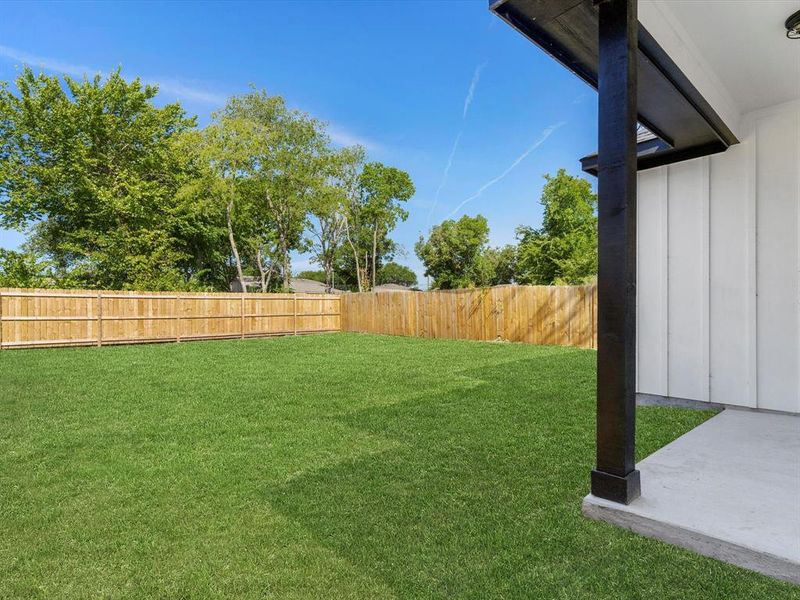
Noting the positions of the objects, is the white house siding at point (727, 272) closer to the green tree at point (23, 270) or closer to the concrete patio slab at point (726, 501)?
the concrete patio slab at point (726, 501)

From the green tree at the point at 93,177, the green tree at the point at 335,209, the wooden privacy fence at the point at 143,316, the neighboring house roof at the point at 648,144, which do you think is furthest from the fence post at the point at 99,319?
the green tree at the point at 335,209

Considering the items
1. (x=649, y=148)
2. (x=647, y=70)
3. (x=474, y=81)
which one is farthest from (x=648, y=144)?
(x=474, y=81)

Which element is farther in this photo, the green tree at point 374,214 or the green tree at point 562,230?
the green tree at point 374,214

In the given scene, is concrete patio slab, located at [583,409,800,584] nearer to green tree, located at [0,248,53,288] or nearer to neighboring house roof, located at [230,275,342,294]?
green tree, located at [0,248,53,288]

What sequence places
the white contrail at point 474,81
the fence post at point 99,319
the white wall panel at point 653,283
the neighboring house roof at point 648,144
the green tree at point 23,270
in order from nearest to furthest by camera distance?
the neighboring house roof at point 648,144 → the white wall panel at point 653,283 → the fence post at point 99,319 → the green tree at point 23,270 → the white contrail at point 474,81

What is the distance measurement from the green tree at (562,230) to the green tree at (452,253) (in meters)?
8.26

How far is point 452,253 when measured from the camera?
3125 centimetres

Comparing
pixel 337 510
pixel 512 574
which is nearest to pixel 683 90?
pixel 512 574

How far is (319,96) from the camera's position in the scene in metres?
20.4

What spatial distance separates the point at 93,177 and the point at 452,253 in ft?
70.7

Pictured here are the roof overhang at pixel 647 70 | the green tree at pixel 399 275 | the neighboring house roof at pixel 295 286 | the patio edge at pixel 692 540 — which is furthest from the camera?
the green tree at pixel 399 275

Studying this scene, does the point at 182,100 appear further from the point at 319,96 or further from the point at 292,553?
the point at 292,553

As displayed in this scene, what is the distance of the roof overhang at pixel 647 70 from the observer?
1853 mm

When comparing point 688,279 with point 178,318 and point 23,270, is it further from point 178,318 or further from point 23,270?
point 23,270
